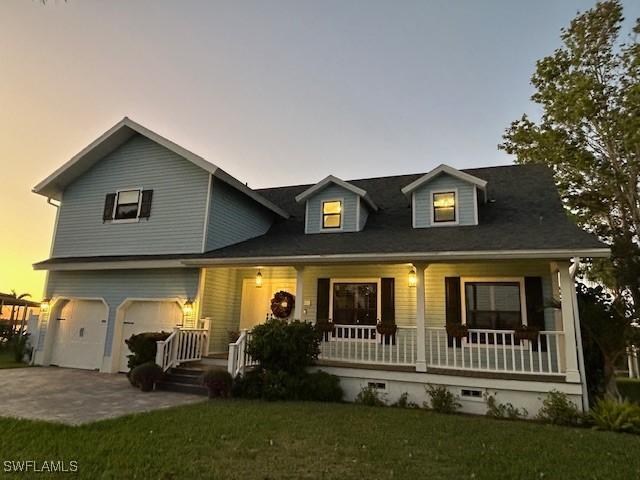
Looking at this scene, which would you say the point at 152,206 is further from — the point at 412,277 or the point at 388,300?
the point at 412,277

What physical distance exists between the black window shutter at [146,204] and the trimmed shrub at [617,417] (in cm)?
→ 1184

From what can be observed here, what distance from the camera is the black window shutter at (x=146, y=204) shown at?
1194 cm

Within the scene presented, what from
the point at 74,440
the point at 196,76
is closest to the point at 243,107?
the point at 196,76

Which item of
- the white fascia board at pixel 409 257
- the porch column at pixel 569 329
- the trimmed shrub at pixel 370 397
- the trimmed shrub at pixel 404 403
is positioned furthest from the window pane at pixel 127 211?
the porch column at pixel 569 329

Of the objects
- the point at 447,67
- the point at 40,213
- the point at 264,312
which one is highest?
the point at 447,67

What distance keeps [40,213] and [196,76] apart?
1109 cm

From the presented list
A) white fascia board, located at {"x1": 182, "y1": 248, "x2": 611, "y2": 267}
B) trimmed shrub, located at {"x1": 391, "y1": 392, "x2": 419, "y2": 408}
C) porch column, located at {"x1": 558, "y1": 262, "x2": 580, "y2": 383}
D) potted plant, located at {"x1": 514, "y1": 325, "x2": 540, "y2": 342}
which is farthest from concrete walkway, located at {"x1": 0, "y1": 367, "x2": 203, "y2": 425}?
porch column, located at {"x1": 558, "y1": 262, "x2": 580, "y2": 383}

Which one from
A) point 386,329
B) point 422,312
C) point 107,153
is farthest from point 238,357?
point 107,153

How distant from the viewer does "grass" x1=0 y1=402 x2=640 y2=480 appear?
13.9 feet

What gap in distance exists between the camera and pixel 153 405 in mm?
7227

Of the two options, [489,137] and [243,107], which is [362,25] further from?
[489,137]

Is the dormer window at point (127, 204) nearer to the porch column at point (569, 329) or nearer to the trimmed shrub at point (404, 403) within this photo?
the trimmed shrub at point (404, 403)

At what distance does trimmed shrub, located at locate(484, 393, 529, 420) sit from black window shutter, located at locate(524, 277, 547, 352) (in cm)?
195

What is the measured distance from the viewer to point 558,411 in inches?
274
